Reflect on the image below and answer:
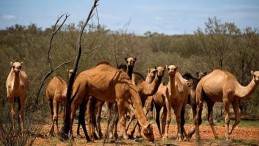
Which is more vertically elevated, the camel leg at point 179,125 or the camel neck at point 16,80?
the camel neck at point 16,80

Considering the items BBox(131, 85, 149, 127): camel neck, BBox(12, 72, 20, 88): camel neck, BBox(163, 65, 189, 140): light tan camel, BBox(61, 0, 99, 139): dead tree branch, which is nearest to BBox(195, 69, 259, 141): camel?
BBox(163, 65, 189, 140): light tan camel

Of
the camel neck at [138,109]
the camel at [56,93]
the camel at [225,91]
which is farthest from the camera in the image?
the camel at [56,93]

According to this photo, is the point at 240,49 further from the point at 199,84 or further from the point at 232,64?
the point at 199,84

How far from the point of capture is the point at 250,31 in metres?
31.0

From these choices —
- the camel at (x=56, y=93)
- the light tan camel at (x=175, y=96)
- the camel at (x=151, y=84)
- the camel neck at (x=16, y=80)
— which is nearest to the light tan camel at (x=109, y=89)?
the camel at (x=151, y=84)

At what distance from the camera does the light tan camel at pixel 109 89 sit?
1339 centimetres

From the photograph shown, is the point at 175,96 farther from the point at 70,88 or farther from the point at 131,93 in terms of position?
the point at 70,88

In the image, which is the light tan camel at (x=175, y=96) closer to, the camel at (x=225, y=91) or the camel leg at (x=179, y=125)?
the camel leg at (x=179, y=125)

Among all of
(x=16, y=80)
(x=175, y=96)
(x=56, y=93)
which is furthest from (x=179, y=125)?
(x=16, y=80)

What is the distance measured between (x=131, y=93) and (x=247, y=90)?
3806mm

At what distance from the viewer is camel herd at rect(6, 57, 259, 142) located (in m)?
13.5

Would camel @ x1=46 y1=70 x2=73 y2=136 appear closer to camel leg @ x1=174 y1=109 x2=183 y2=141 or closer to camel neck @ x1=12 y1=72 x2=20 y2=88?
camel neck @ x1=12 y1=72 x2=20 y2=88

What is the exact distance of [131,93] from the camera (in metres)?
13.4

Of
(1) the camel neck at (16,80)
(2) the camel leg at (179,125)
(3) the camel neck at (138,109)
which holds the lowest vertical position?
(2) the camel leg at (179,125)
